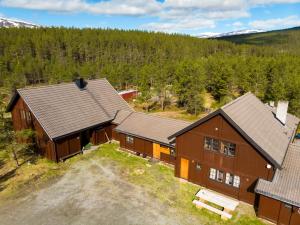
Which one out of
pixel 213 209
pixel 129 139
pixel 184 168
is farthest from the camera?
pixel 129 139

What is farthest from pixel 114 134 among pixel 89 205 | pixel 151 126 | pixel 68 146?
pixel 89 205

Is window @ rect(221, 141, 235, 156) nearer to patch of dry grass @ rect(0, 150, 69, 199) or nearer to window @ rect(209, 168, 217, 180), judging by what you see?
window @ rect(209, 168, 217, 180)

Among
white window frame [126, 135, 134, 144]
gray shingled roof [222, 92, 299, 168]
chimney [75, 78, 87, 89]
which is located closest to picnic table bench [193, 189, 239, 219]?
gray shingled roof [222, 92, 299, 168]

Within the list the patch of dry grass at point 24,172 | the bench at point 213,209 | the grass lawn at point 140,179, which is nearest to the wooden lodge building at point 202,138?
the grass lawn at point 140,179

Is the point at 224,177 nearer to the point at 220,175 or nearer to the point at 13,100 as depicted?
the point at 220,175

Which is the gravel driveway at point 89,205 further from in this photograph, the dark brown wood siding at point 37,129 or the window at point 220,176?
the dark brown wood siding at point 37,129

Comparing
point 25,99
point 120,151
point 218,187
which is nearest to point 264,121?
point 218,187

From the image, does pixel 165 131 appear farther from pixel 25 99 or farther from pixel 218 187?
pixel 25 99
